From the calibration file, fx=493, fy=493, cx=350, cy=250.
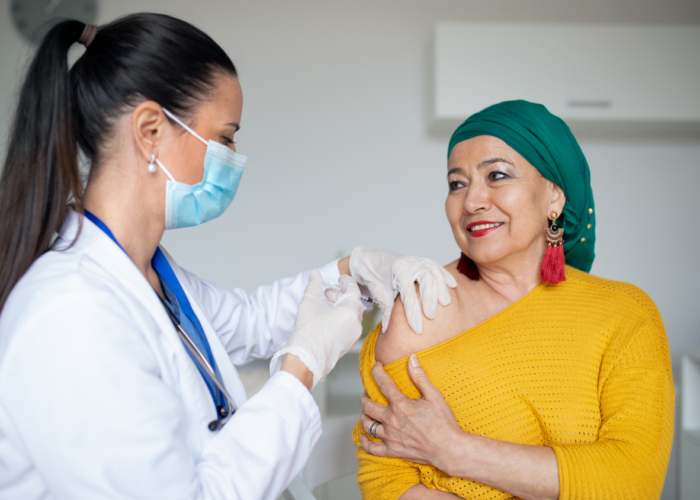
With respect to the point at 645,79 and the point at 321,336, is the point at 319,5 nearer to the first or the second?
the point at 645,79

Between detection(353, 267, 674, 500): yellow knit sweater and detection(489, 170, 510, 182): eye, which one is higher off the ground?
detection(489, 170, 510, 182): eye

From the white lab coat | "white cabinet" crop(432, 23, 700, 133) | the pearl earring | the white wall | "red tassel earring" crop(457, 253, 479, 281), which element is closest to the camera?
the white lab coat

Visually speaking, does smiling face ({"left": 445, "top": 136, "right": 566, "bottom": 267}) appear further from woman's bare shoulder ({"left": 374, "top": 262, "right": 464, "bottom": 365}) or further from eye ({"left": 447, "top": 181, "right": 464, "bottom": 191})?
woman's bare shoulder ({"left": 374, "top": 262, "right": 464, "bottom": 365})

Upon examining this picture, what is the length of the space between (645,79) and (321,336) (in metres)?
2.03

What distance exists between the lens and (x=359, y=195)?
8.42 ft

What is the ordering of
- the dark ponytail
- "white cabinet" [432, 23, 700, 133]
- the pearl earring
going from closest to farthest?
1. the dark ponytail
2. the pearl earring
3. "white cabinet" [432, 23, 700, 133]

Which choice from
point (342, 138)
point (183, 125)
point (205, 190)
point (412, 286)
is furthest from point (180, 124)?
point (342, 138)

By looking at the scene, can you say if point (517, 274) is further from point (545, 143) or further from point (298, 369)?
point (298, 369)

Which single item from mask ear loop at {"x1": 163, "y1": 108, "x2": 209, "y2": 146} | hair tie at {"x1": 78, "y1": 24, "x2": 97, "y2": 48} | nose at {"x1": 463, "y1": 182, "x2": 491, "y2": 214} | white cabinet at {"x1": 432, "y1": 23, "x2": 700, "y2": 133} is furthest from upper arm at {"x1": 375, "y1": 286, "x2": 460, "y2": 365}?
white cabinet at {"x1": 432, "y1": 23, "x2": 700, "y2": 133}

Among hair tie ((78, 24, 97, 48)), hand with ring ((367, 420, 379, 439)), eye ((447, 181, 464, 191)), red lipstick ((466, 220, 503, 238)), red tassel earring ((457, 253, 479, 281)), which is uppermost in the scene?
hair tie ((78, 24, 97, 48))

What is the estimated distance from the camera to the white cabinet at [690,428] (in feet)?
6.23

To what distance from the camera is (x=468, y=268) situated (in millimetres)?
1309

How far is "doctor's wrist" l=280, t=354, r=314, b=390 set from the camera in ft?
2.84

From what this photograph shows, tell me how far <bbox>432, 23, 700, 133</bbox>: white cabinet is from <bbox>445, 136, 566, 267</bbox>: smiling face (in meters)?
1.04
